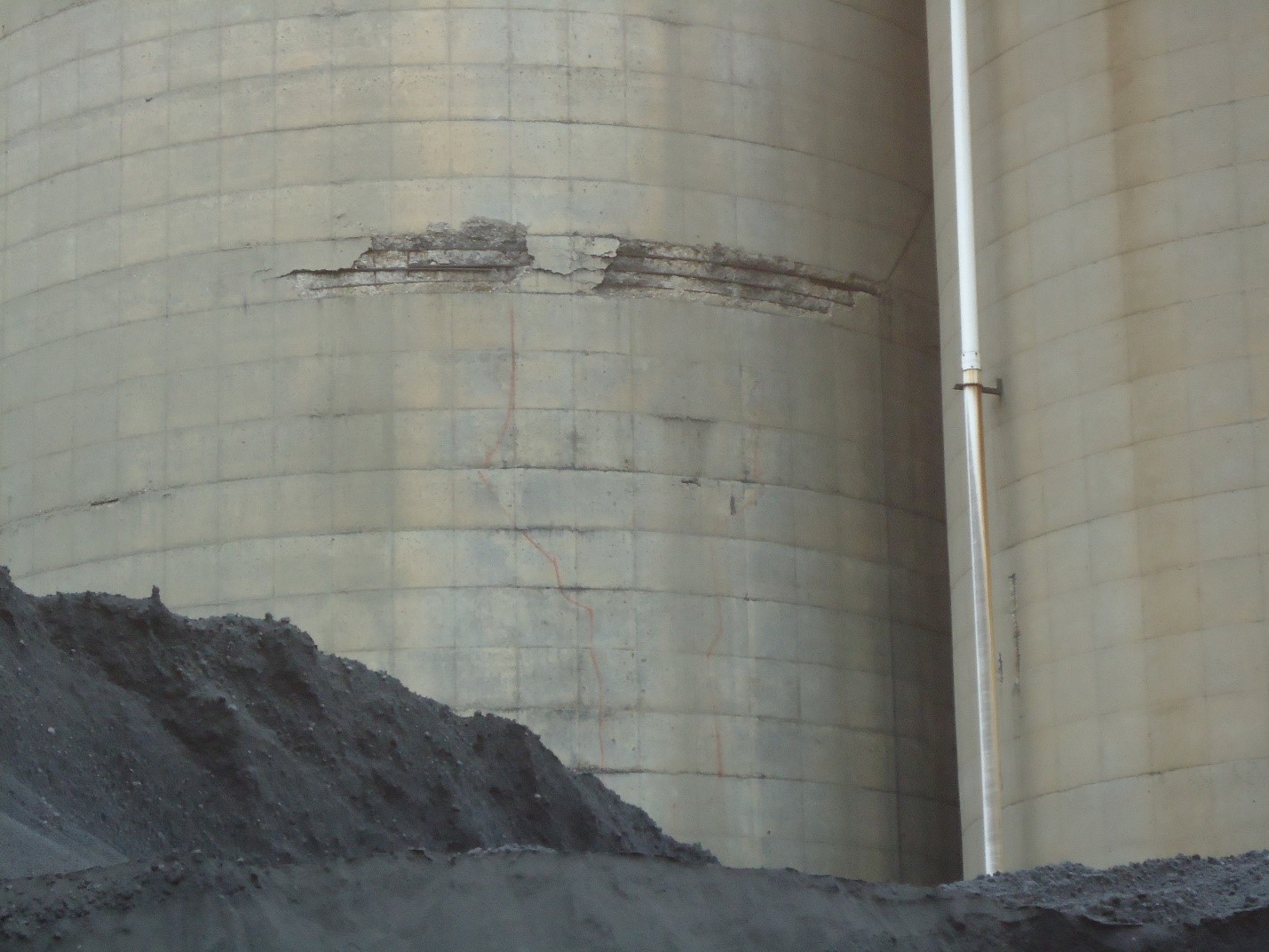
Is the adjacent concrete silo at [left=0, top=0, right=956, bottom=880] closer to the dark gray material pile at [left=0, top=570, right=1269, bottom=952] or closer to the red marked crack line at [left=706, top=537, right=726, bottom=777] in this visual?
the red marked crack line at [left=706, top=537, right=726, bottom=777]

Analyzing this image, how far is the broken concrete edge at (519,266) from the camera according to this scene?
81.3 feet

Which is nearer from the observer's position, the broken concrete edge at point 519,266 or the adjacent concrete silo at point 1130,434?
the adjacent concrete silo at point 1130,434

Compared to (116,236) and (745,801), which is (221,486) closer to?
(116,236)

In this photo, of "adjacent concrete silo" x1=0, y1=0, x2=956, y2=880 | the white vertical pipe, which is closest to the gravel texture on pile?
the white vertical pipe

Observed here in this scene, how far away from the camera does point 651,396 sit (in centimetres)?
2486

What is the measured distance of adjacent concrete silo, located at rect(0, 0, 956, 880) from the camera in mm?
24141

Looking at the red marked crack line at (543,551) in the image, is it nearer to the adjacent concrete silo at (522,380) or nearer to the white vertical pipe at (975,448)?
the adjacent concrete silo at (522,380)

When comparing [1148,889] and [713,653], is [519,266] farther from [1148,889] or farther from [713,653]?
[1148,889]

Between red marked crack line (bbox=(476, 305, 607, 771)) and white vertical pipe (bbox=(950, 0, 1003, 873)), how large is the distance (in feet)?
11.5

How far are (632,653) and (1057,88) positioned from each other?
6.49 metres

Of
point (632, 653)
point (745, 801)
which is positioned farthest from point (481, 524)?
point (745, 801)

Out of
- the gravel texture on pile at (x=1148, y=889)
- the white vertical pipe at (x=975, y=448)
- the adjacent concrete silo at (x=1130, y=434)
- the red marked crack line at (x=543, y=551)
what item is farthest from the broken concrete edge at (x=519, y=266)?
the gravel texture on pile at (x=1148, y=889)

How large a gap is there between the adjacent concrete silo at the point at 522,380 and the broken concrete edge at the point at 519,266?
0.04m

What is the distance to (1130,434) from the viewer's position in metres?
22.0
